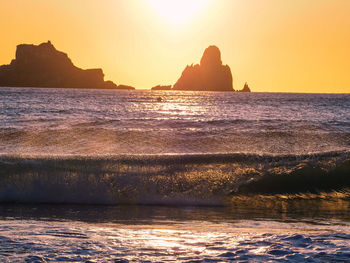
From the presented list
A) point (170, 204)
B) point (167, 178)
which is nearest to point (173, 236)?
point (170, 204)

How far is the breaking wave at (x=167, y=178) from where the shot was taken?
8.88 meters

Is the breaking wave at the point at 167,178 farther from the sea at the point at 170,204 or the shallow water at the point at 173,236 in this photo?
the shallow water at the point at 173,236

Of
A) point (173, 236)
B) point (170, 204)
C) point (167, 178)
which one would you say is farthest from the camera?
point (167, 178)

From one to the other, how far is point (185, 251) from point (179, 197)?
14.6 feet

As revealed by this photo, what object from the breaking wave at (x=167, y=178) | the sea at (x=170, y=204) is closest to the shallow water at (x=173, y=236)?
the sea at (x=170, y=204)

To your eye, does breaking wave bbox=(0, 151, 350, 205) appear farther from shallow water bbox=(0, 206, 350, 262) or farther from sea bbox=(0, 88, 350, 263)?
shallow water bbox=(0, 206, 350, 262)

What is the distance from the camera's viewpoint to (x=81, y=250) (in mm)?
4293

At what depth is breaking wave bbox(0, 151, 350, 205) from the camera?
888 cm

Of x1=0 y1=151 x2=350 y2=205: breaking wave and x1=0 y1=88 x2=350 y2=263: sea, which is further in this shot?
x1=0 y1=151 x2=350 y2=205: breaking wave

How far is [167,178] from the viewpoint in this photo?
31.4 feet

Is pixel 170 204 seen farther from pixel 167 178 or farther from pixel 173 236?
pixel 173 236

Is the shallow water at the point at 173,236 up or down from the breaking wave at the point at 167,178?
down

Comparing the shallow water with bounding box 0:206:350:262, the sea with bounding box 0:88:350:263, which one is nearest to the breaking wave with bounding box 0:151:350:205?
the sea with bounding box 0:88:350:263

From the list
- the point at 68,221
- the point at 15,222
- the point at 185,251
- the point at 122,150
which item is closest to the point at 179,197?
the point at 68,221
